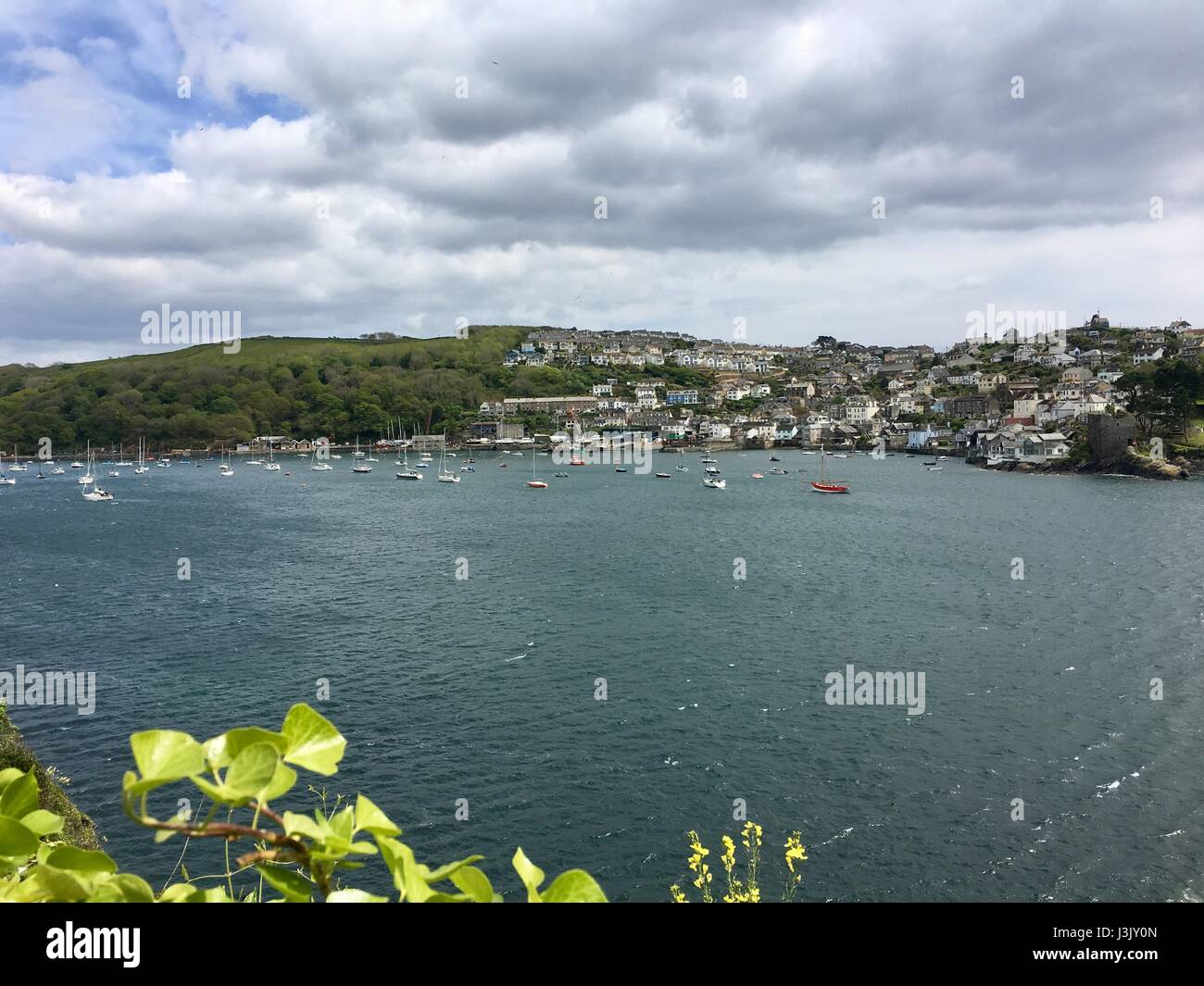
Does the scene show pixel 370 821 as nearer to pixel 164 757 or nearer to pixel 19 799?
pixel 164 757

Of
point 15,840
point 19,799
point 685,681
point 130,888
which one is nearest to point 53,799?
point 685,681

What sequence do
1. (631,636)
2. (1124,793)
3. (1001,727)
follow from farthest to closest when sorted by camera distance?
1. (631,636)
2. (1001,727)
3. (1124,793)

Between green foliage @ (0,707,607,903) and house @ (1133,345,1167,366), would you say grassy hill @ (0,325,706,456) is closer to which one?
house @ (1133,345,1167,366)


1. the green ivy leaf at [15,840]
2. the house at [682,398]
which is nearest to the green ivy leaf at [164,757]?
the green ivy leaf at [15,840]

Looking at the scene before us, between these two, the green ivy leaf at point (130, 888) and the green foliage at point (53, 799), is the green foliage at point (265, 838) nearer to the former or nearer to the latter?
the green ivy leaf at point (130, 888)
